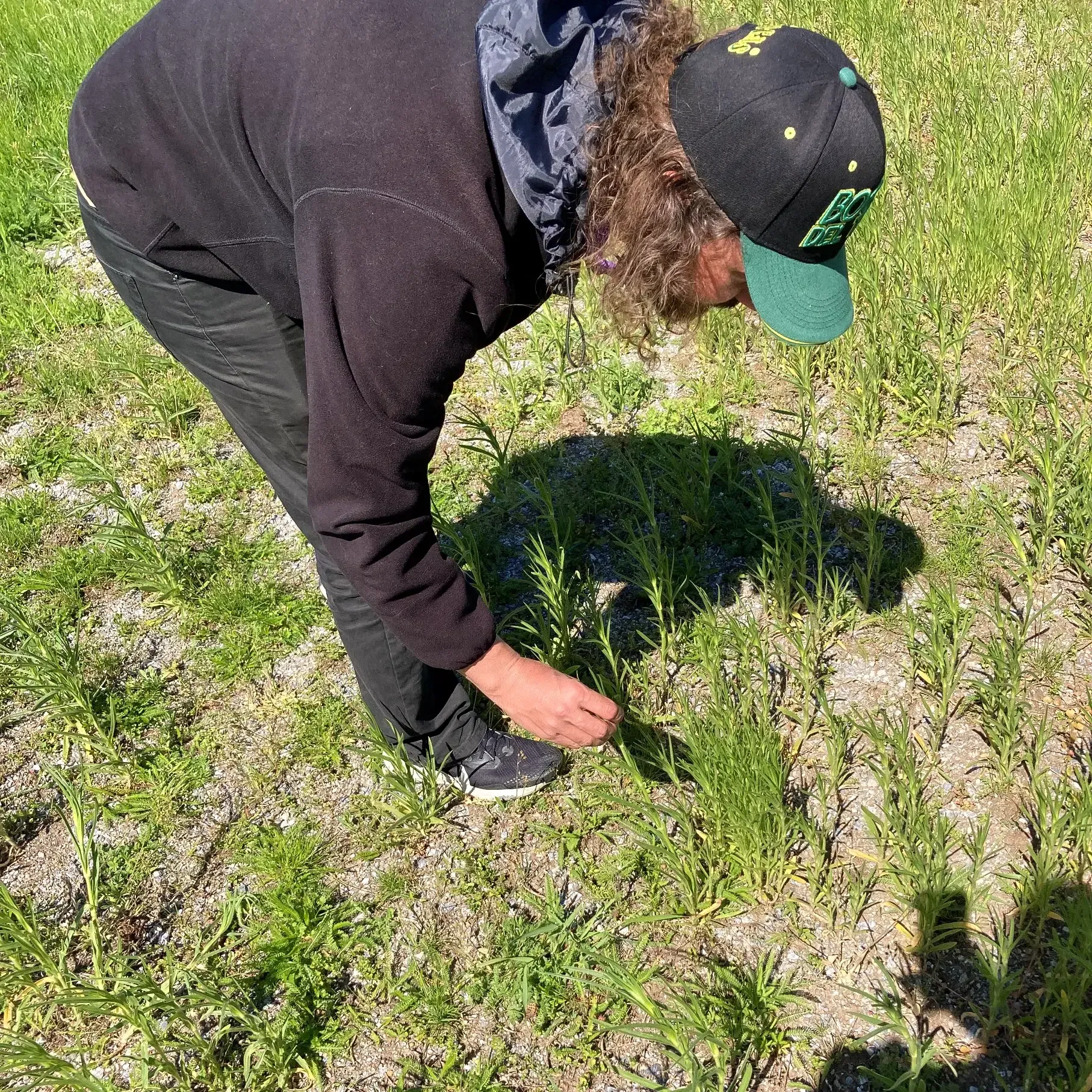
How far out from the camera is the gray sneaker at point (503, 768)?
2.29 m

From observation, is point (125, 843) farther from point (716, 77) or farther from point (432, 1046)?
point (716, 77)

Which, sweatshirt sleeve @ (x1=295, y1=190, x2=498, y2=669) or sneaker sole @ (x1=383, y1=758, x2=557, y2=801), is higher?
sweatshirt sleeve @ (x1=295, y1=190, x2=498, y2=669)

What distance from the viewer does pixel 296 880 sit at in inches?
86.6

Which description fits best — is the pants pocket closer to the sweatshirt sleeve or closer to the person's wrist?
the sweatshirt sleeve

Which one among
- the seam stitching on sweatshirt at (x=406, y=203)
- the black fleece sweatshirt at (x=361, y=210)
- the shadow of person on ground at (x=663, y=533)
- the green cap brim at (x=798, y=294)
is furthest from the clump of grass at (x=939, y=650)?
the seam stitching on sweatshirt at (x=406, y=203)

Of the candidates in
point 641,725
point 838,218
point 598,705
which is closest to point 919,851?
point 641,725

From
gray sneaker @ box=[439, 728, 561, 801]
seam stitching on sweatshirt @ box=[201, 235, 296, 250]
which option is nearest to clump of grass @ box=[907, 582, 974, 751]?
gray sneaker @ box=[439, 728, 561, 801]

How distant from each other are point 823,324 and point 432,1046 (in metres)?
1.53

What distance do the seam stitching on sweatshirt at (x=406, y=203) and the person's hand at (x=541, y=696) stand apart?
2.11 feet

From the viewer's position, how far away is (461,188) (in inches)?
51.6

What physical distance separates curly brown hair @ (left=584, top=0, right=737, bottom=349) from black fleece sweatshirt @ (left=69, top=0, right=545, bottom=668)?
134mm

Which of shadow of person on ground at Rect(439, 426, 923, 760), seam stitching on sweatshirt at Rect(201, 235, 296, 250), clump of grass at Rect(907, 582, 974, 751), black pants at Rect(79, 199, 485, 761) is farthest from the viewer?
shadow of person on ground at Rect(439, 426, 923, 760)

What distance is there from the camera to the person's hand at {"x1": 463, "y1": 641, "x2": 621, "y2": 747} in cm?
160

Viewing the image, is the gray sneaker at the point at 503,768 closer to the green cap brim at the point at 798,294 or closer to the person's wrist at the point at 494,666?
the person's wrist at the point at 494,666
